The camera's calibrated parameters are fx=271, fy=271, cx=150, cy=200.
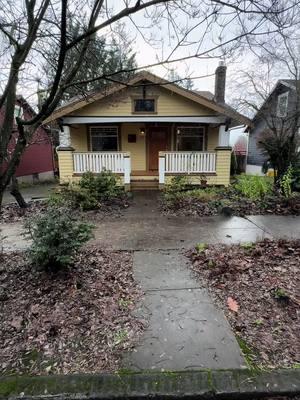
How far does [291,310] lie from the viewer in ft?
8.75

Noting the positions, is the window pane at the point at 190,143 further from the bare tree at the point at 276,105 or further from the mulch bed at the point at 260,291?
the mulch bed at the point at 260,291

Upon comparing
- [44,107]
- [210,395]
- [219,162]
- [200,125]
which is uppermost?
[200,125]

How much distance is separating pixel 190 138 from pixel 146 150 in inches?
77.9

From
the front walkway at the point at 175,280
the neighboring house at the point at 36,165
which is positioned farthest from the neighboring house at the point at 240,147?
the front walkway at the point at 175,280

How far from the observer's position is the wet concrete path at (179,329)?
2061mm

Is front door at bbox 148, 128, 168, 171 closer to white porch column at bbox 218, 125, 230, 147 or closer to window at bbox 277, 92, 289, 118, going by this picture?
white porch column at bbox 218, 125, 230, 147

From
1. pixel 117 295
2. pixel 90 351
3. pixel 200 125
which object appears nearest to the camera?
pixel 90 351

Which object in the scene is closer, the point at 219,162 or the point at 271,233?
the point at 271,233

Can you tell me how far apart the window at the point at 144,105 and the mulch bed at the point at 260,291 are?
7.66 m

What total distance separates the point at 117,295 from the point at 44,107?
2.01 metres

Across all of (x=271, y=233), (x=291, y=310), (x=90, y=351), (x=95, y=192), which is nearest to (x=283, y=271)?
(x=291, y=310)

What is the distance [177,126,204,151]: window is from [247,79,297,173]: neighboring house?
7.16 ft

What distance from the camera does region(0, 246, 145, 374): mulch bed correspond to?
2111mm

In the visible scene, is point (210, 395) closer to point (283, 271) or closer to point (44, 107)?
point (283, 271)
